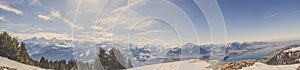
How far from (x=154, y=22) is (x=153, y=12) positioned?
0.63m

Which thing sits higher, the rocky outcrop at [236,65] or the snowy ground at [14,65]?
the rocky outcrop at [236,65]

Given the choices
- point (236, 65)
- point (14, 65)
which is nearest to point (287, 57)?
point (236, 65)

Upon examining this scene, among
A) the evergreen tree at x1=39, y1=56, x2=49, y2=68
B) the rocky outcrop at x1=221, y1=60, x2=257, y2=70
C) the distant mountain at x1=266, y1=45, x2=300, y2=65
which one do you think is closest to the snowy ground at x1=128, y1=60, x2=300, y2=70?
the rocky outcrop at x1=221, y1=60, x2=257, y2=70

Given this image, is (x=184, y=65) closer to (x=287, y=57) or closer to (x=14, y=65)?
(x=287, y=57)

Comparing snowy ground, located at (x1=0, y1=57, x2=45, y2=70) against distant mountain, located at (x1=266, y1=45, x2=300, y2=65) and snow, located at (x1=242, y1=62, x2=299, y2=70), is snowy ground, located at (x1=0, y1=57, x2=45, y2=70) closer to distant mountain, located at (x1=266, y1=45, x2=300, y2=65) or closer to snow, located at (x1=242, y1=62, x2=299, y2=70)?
snow, located at (x1=242, y1=62, x2=299, y2=70)

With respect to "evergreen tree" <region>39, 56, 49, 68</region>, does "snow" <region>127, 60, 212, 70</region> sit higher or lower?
higher

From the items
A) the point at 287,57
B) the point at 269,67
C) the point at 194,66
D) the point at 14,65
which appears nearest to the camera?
the point at 194,66

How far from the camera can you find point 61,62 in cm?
1897

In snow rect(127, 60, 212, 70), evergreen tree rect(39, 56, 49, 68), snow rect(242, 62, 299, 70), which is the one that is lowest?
evergreen tree rect(39, 56, 49, 68)

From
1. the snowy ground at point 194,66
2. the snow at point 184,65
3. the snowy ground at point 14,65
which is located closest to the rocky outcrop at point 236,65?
the snowy ground at point 194,66

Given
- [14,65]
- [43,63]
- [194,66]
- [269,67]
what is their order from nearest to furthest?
[194,66] < [269,67] < [14,65] < [43,63]

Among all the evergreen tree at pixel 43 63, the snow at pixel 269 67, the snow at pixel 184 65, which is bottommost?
the evergreen tree at pixel 43 63

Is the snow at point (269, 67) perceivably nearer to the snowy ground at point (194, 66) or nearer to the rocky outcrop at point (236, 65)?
the snowy ground at point (194, 66)

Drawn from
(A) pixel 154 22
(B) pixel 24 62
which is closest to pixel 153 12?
(A) pixel 154 22
